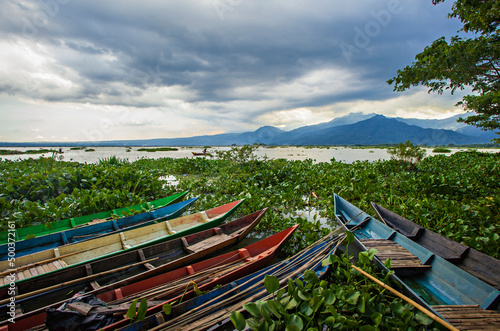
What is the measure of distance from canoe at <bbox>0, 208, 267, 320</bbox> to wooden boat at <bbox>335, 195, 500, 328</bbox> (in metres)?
2.50

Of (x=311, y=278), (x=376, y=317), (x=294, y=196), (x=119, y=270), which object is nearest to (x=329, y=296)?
(x=311, y=278)

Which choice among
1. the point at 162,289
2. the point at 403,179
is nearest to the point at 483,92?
the point at 403,179

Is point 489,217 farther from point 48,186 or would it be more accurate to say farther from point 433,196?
point 48,186

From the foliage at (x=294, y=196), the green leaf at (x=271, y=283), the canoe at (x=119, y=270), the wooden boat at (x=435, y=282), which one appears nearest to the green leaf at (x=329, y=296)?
the green leaf at (x=271, y=283)

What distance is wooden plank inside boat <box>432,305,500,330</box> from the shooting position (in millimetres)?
2191

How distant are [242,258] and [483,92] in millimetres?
16493

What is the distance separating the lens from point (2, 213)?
5711mm

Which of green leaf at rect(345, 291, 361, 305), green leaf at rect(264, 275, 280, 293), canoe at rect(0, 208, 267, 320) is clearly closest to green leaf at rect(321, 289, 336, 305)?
green leaf at rect(345, 291, 361, 305)

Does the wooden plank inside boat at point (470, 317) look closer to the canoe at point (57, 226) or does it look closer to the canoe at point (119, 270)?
the canoe at point (119, 270)

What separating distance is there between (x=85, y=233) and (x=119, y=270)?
82.7 inches

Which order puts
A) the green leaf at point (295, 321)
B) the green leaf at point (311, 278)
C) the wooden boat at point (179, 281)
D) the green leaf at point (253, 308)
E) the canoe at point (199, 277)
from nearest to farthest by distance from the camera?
the green leaf at point (295, 321) → the green leaf at point (253, 308) → the wooden boat at point (179, 281) → the green leaf at point (311, 278) → the canoe at point (199, 277)

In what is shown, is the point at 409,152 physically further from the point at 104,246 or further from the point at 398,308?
the point at 104,246

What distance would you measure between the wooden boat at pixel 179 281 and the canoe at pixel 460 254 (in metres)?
2.41

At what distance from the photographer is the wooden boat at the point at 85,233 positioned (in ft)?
A: 13.1
